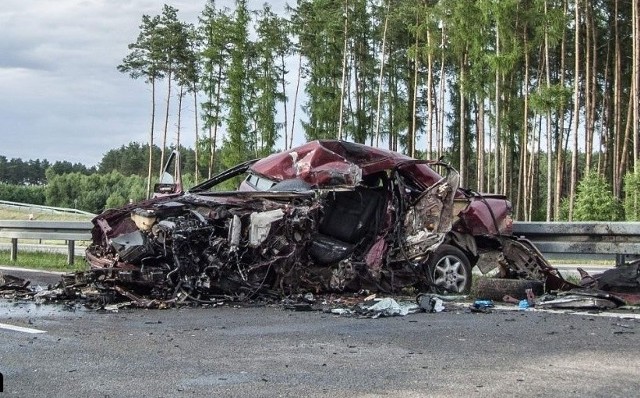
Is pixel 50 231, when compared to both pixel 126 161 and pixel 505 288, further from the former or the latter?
pixel 126 161

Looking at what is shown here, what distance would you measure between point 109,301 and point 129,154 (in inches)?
4856

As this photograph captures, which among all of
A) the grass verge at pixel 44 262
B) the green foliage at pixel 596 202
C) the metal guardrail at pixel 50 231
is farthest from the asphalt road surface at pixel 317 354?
the green foliage at pixel 596 202

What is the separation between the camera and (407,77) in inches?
2048

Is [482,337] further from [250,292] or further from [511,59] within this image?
[511,59]

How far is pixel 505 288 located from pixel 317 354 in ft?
11.9

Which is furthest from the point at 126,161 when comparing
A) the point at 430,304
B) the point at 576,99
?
the point at 430,304

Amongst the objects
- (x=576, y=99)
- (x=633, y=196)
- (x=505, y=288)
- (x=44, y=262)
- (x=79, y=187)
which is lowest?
(x=44, y=262)

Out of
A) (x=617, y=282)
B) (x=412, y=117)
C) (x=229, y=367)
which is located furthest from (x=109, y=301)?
(x=412, y=117)

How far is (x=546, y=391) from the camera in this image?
354 centimetres

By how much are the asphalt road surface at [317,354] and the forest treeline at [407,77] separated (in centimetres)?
3239

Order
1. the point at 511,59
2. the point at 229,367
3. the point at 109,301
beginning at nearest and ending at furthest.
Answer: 1. the point at 229,367
2. the point at 109,301
3. the point at 511,59

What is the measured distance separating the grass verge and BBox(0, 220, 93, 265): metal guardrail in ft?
0.74

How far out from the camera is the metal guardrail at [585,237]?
329 inches

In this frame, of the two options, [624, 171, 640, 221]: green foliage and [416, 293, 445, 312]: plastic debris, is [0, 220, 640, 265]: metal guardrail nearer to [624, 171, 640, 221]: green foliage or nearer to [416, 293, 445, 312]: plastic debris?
[416, 293, 445, 312]: plastic debris
